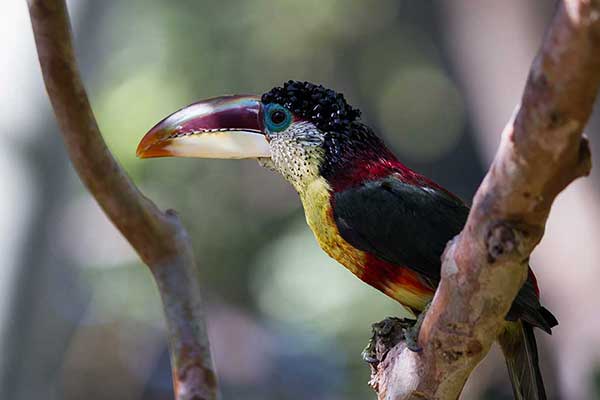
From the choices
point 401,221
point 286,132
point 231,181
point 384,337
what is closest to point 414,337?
point 384,337

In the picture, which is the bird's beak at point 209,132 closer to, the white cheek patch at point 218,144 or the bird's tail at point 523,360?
the white cheek patch at point 218,144

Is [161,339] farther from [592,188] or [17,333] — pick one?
[592,188]

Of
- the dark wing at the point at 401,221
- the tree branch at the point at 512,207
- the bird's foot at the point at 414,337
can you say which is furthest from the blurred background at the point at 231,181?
the tree branch at the point at 512,207

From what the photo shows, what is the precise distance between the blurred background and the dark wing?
10.1 feet

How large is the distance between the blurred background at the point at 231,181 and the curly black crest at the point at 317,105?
2.99 metres

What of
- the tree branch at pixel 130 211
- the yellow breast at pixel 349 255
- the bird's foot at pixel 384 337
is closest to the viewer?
the tree branch at pixel 130 211

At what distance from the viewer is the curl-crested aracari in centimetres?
280

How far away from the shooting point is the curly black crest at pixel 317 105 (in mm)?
3047

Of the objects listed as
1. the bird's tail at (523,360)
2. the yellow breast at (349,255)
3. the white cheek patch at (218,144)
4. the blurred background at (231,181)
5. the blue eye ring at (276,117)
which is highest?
the blurred background at (231,181)

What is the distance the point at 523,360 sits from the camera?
2.82 meters

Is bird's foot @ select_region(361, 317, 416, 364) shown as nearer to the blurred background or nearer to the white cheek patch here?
the white cheek patch

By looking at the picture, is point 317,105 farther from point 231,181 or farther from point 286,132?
point 231,181

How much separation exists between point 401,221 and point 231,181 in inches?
275

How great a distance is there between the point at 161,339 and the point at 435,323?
7221 mm
